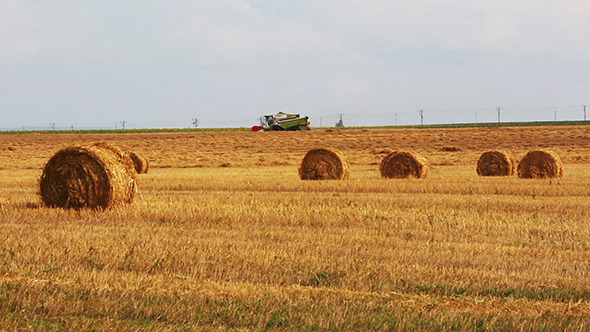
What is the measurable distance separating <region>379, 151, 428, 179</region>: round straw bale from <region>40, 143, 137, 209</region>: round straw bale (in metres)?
11.3

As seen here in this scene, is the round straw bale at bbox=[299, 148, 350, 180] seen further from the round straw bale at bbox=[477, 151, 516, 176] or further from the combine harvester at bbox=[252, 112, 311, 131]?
the combine harvester at bbox=[252, 112, 311, 131]

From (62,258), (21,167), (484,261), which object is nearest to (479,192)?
(484,261)

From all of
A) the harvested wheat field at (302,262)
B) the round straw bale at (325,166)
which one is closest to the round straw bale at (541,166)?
the harvested wheat field at (302,262)

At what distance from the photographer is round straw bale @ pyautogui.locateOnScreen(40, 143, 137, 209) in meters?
14.7

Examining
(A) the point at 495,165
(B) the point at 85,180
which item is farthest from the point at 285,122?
(B) the point at 85,180

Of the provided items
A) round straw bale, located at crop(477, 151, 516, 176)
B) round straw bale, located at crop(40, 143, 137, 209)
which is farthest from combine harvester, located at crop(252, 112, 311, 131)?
round straw bale, located at crop(40, 143, 137, 209)

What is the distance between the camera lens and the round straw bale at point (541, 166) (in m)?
24.6

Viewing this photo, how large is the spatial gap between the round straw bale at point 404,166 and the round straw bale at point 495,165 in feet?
10.0

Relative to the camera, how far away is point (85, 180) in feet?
48.5

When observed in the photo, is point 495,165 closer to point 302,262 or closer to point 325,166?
point 325,166

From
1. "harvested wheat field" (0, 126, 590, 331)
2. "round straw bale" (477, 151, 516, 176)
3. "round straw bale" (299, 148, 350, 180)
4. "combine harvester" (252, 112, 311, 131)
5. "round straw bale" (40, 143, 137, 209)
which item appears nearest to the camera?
"harvested wheat field" (0, 126, 590, 331)

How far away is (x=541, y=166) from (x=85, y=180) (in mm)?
15630

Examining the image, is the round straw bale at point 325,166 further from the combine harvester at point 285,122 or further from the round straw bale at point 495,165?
the combine harvester at point 285,122

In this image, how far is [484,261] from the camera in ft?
30.8
